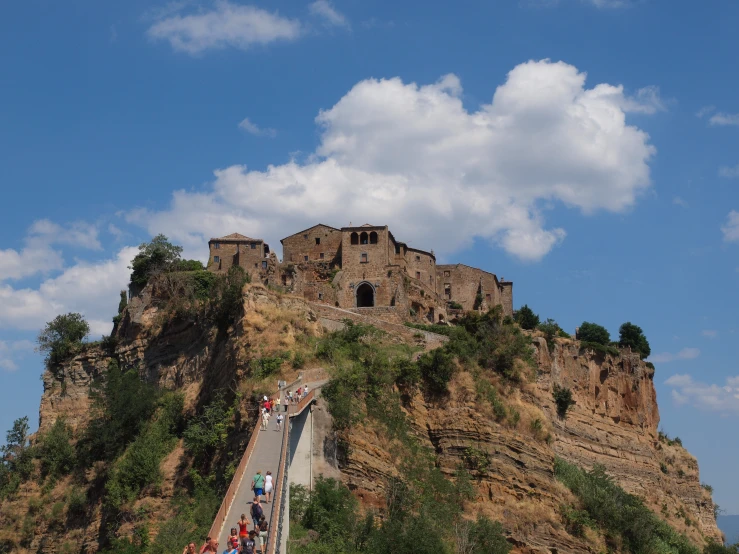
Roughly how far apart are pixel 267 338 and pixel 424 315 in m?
22.4

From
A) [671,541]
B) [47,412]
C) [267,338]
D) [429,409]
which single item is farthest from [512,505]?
[47,412]

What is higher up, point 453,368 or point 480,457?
point 453,368

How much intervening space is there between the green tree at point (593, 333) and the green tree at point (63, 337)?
39405 millimetres

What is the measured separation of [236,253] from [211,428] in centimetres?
2585

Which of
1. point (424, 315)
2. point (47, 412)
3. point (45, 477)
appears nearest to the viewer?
point (45, 477)

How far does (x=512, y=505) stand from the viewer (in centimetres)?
4050

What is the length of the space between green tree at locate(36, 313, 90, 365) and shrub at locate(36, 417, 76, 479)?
5962 millimetres

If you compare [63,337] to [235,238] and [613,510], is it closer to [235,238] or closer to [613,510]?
[235,238]

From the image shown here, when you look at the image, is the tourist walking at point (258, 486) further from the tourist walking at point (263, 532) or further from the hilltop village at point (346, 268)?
the hilltop village at point (346, 268)

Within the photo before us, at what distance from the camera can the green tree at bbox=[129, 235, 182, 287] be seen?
59.3m

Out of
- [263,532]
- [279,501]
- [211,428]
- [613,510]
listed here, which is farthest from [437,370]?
[263,532]

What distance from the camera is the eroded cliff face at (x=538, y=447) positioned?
130ft

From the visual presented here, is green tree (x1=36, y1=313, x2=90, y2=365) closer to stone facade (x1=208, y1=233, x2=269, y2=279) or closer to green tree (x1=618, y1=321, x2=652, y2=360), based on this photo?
stone facade (x1=208, y1=233, x2=269, y2=279)

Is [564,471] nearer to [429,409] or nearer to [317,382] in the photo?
[429,409]
